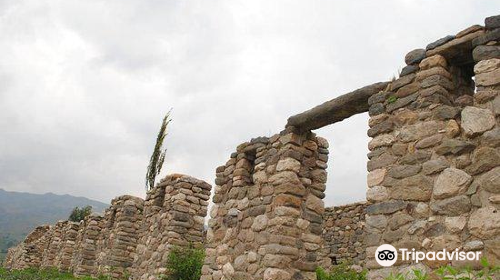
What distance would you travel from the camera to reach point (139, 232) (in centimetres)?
1074

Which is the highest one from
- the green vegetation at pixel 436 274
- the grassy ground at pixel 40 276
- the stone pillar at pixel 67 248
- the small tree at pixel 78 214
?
the small tree at pixel 78 214

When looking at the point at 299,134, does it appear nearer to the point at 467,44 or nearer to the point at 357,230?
the point at 467,44

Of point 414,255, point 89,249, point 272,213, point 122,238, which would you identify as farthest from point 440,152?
point 89,249

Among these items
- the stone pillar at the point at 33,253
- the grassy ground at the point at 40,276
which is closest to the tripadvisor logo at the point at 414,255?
the grassy ground at the point at 40,276

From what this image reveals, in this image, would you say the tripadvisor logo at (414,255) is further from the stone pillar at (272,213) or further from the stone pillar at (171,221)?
the stone pillar at (171,221)

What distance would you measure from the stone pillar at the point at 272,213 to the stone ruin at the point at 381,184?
0.06ft

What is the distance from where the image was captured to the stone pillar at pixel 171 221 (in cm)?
906

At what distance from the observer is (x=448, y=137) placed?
4.38 m

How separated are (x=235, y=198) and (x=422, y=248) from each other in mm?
3642

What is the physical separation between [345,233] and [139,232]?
5079mm

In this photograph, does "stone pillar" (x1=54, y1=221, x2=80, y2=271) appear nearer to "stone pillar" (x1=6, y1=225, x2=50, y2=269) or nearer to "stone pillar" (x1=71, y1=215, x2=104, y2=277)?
"stone pillar" (x1=71, y1=215, x2=104, y2=277)

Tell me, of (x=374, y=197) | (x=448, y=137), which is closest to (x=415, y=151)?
(x=448, y=137)

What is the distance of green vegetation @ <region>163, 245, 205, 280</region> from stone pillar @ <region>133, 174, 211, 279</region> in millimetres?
196

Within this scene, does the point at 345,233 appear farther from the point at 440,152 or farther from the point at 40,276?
the point at 40,276
